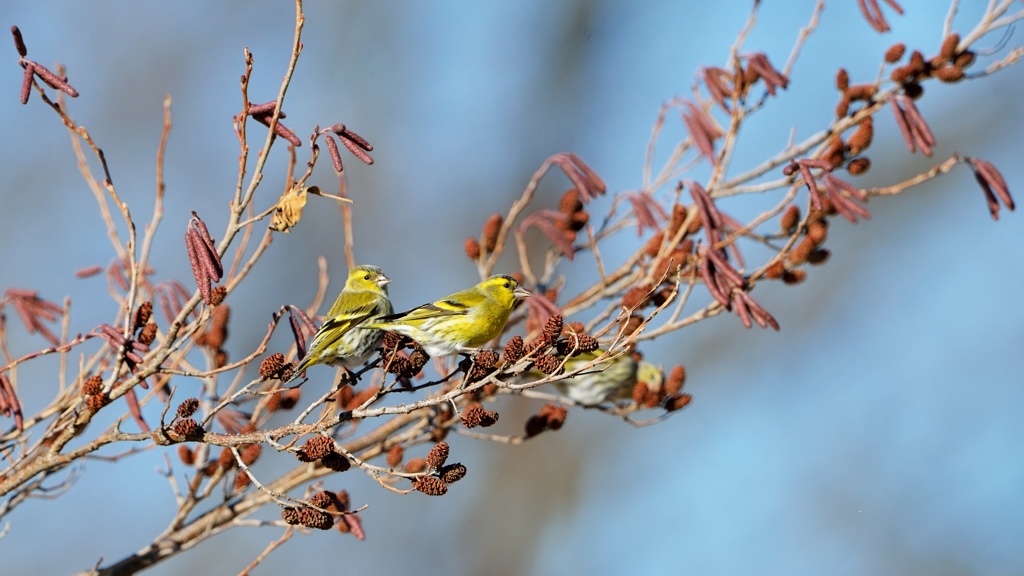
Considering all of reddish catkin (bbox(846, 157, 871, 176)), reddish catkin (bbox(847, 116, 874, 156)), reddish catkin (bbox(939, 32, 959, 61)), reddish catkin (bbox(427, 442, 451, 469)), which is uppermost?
reddish catkin (bbox(939, 32, 959, 61))

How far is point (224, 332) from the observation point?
11.1 ft

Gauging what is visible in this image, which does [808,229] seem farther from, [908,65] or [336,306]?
[336,306]

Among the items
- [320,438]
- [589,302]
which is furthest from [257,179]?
[589,302]

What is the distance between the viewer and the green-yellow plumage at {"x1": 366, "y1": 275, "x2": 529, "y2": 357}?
3.31 meters

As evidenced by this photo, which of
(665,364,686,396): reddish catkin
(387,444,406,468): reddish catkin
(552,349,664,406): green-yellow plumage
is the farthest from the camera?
(552,349,664,406): green-yellow plumage

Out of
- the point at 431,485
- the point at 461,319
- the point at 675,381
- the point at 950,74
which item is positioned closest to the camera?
the point at 431,485

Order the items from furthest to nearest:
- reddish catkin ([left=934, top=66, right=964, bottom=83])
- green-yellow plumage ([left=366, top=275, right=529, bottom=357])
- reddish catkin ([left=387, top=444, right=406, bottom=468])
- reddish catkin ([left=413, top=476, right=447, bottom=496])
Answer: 1. reddish catkin ([left=934, top=66, right=964, bottom=83])
2. green-yellow plumage ([left=366, top=275, right=529, bottom=357])
3. reddish catkin ([left=387, top=444, right=406, bottom=468])
4. reddish catkin ([left=413, top=476, right=447, bottom=496])

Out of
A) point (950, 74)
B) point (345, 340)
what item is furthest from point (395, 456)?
point (950, 74)

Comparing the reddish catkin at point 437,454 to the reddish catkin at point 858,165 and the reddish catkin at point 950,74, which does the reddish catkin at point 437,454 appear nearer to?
the reddish catkin at point 858,165

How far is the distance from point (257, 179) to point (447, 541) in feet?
25.3

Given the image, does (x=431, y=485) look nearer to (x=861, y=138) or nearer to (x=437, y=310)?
(x=437, y=310)

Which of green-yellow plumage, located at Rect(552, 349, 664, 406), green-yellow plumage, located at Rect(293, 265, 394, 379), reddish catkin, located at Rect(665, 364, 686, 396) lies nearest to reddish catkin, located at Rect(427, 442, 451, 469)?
green-yellow plumage, located at Rect(293, 265, 394, 379)

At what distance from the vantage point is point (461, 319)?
11.2 feet

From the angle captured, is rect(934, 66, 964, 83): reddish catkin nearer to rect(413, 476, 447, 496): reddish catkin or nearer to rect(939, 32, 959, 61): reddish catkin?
rect(939, 32, 959, 61): reddish catkin
